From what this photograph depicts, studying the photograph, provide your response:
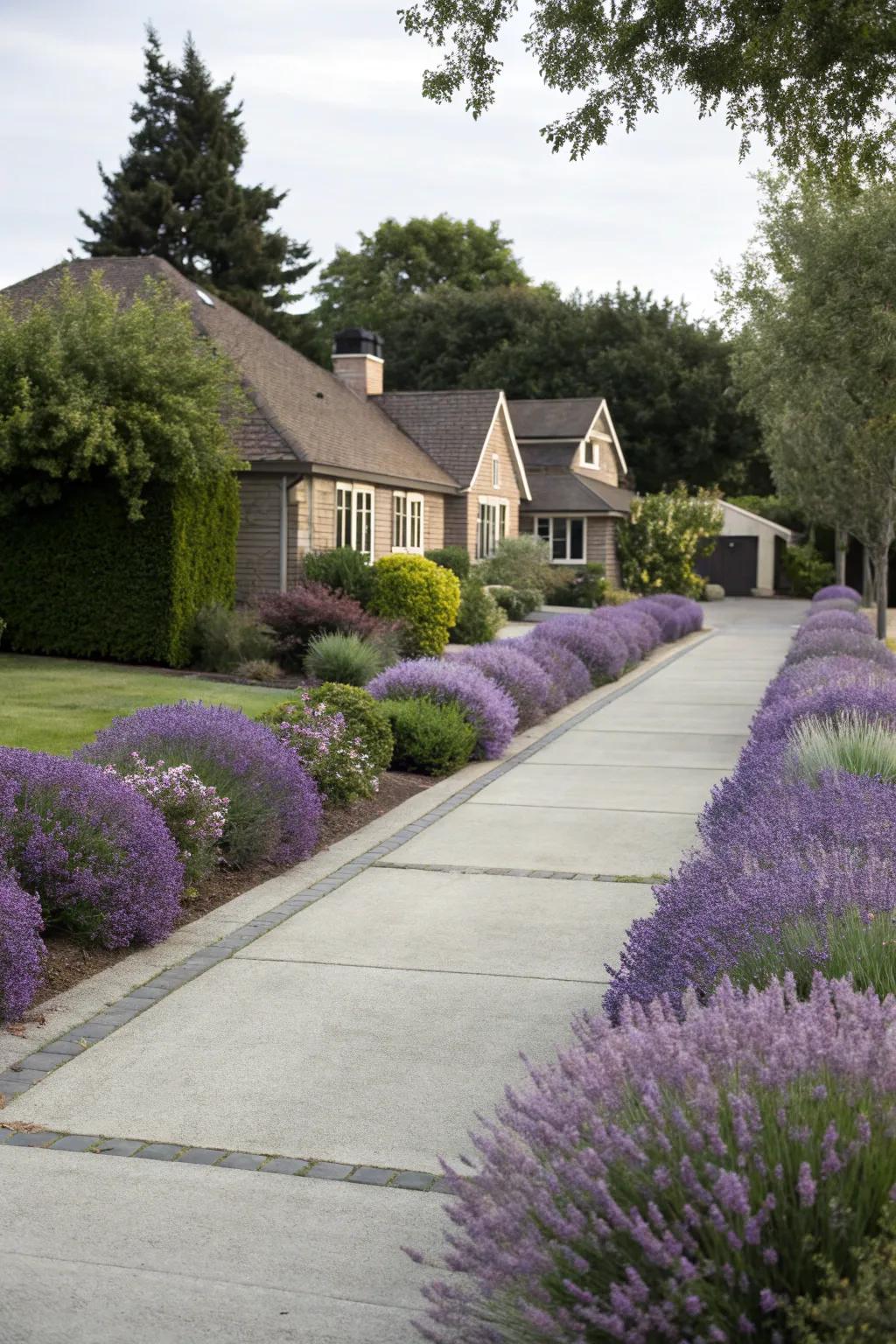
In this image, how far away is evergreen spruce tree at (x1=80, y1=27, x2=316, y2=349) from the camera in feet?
163

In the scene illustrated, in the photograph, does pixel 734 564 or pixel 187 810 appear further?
pixel 734 564

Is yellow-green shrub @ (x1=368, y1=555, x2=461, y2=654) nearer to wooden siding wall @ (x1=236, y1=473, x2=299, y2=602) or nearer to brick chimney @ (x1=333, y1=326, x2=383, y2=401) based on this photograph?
wooden siding wall @ (x1=236, y1=473, x2=299, y2=602)

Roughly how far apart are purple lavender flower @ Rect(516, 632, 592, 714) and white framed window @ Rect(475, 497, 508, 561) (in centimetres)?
Answer: 1826

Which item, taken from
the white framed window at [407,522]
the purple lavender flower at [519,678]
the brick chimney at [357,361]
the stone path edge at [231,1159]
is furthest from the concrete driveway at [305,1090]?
the brick chimney at [357,361]

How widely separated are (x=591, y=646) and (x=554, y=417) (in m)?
30.7

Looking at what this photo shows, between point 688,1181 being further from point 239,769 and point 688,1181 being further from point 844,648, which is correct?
point 844,648

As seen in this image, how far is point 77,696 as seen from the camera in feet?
51.9

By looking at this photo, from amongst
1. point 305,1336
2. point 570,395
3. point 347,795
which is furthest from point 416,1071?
point 570,395

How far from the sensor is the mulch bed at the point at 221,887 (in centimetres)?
607

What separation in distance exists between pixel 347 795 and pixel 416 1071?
5087mm

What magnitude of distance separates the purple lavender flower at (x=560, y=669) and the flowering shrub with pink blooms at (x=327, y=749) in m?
5.99

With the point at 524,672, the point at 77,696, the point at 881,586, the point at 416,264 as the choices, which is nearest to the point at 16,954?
the point at 524,672

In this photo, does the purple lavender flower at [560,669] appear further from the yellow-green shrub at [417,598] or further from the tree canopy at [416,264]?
the tree canopy at [416,264]

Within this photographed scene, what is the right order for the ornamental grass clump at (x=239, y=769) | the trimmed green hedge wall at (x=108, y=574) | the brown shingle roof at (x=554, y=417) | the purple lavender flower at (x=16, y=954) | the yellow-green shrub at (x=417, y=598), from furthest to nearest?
1. the brown shingle roof at (x=554, y=417)
2. the yellow-green shrub at (x=417, y=598)
3. the trimmed green hedge wall at (x=108, y=574)
4. the ornamental grass clump at (x=239, y=769)
5. the purple lavender flower at (x=16, y=954)
